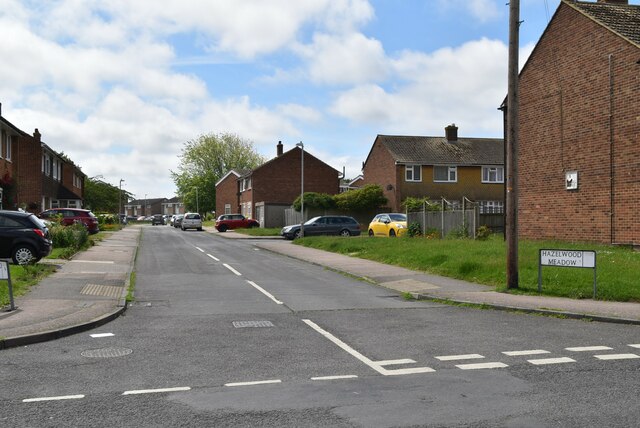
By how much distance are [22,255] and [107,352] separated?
35.1 feet

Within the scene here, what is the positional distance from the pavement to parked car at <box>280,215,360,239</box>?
60.8 ft

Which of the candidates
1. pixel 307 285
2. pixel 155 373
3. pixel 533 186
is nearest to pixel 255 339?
pixel 155 373

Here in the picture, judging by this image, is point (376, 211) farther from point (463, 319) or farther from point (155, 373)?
point (155, 373)

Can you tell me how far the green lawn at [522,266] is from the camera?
12.7m

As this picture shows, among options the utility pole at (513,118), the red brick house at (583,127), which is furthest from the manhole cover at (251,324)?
the red brick house at (583,127)

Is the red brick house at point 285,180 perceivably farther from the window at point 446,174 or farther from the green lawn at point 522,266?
the green lawn at point 522,266

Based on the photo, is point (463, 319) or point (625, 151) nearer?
point (463, 319)

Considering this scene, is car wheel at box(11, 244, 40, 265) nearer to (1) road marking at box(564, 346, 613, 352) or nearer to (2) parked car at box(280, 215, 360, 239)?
(1) road marking at box(564, 346, 613, 352)

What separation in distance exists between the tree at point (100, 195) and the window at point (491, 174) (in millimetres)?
54832

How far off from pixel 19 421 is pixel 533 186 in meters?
21.9

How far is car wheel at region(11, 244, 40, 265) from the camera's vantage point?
55.2ft

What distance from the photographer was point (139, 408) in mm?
5312

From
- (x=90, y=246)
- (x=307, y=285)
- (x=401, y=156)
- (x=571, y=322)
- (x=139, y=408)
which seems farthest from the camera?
(x=401, y=156)

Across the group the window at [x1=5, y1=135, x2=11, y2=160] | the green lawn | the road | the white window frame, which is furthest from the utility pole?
the white window frame
